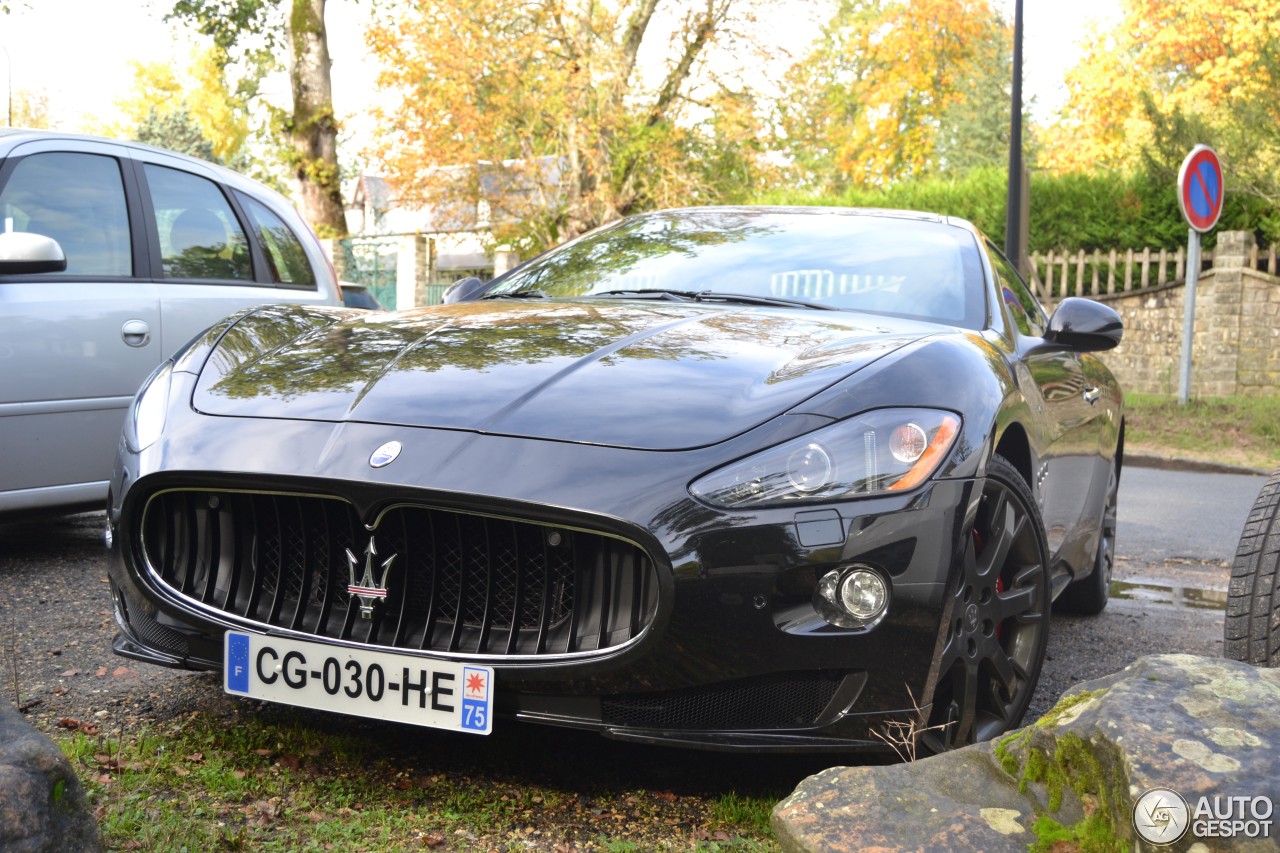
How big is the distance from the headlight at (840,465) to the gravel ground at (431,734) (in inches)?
28.4

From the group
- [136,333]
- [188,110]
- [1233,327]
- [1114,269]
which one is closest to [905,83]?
[1114,269]

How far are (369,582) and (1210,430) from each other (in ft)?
39.2

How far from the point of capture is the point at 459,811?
2779 millimetres

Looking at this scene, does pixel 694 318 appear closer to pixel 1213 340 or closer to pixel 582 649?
pixel 582 649

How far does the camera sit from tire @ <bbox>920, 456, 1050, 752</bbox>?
2.89 m

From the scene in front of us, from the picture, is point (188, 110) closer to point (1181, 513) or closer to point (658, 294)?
point (1181, 513)

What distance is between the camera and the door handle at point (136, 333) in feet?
17.1

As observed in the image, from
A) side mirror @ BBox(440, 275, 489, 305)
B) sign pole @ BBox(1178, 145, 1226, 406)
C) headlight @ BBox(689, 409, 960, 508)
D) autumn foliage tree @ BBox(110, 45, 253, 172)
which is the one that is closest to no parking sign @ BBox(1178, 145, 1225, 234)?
sign pole @ BBox(1178, 145, 1226, 406)

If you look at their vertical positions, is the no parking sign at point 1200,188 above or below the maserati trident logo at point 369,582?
above

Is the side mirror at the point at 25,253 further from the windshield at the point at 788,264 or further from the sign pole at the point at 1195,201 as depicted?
the sign pole at the point at 1195,201

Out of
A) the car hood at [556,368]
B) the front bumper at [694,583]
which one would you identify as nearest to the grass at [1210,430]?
the car hood at [556,368]

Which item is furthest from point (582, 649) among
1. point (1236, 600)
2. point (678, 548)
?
point (1236, 600)

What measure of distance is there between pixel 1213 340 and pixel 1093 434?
51.4 ft

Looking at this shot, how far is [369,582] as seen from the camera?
274cm
